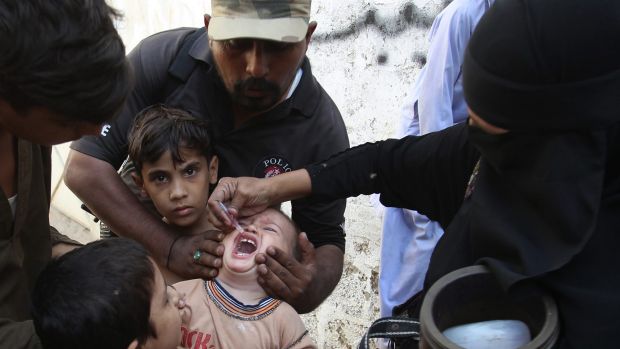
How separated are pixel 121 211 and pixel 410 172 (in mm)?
1155

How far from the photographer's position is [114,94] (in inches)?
64.7

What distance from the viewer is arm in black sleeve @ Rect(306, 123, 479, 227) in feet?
6.73

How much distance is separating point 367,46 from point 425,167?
6.74ft

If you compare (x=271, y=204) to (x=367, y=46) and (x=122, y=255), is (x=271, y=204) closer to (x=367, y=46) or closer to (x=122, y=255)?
(x=122, y=255)

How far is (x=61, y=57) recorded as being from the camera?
148 cm

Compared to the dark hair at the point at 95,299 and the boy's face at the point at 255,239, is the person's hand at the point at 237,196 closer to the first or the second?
the boy's face at the point at 255,239

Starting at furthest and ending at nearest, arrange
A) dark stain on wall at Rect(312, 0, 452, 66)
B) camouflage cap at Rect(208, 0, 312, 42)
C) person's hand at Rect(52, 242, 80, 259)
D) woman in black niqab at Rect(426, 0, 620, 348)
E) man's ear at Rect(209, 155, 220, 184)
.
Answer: dark stain on wall at Rect(312, 0, 452, 66), man's ear at Rect(209, 155, 220, 184), camouflage cap at Rect(208, 0, 312, 42), person's hand at Rect(52, 242, 80, 259), woman in black niqab at Rect(426, 0, 620, 348)

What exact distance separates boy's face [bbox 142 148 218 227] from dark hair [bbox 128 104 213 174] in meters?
0.02

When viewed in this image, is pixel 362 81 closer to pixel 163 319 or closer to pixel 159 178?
pixel 159 178

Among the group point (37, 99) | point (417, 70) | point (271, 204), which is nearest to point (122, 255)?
point (37, 99)

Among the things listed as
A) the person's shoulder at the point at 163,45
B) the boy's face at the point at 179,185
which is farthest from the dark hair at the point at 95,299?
the person's shoulder at the point at 163,45

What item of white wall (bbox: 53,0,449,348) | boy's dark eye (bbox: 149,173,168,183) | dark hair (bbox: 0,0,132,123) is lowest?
white wall (bbox: 53,0,449,348)

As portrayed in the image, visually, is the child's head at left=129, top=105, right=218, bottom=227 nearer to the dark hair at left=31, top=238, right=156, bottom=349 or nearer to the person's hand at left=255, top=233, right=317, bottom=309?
the person's hand at left=255, top=233, right=317, bottom=309

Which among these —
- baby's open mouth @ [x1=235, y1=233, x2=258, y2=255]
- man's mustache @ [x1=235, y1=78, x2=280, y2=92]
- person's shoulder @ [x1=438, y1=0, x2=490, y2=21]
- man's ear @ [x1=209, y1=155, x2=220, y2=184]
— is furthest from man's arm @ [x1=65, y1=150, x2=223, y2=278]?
person's shoulder @ [x1=438, y1=0, x2=490, y2=21]
